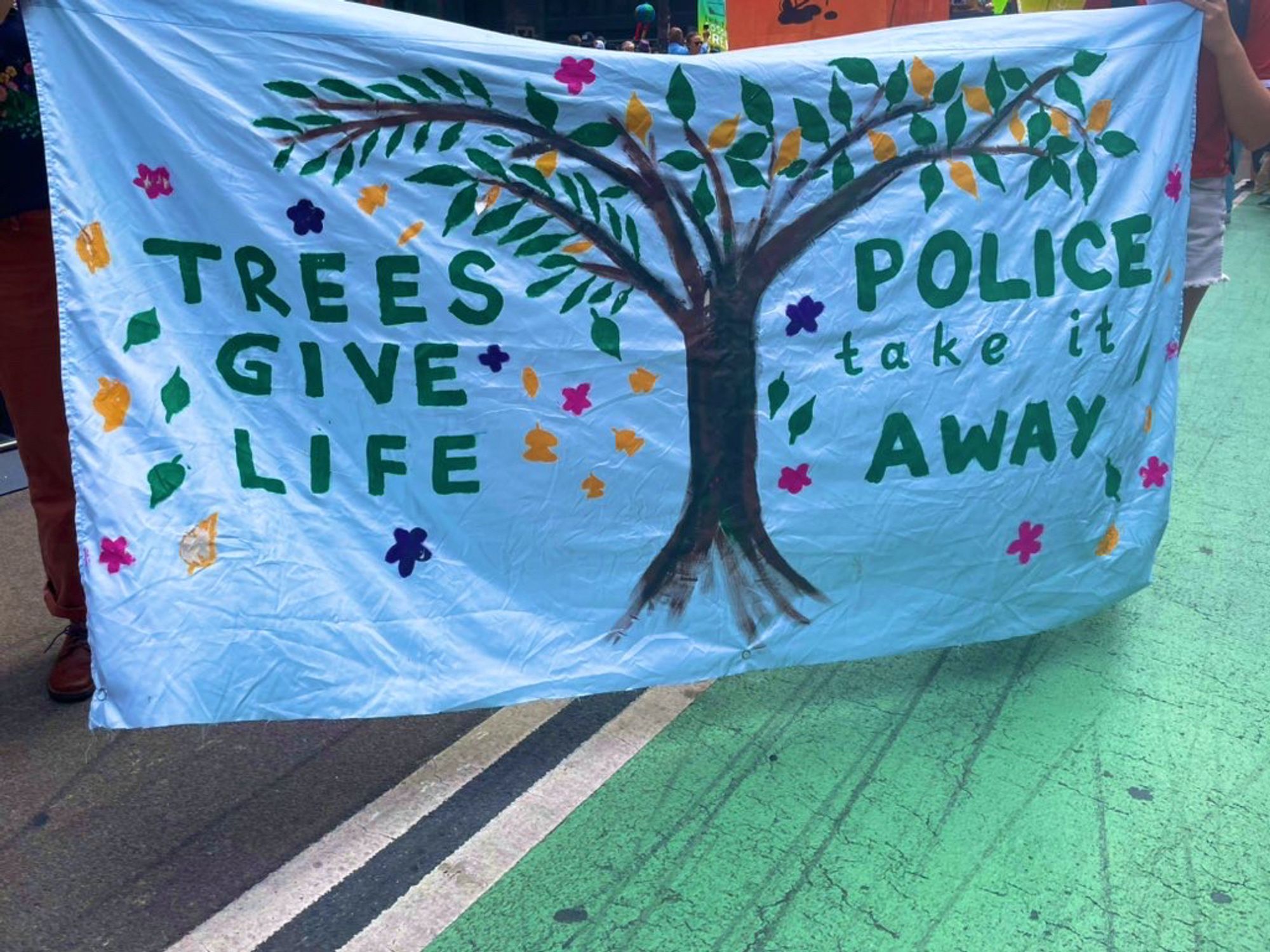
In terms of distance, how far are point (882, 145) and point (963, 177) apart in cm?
23

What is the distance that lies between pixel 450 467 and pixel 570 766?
0.77 meters

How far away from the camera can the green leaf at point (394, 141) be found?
250cm

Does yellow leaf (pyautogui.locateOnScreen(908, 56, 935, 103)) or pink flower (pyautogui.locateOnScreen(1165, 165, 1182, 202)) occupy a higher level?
yellow leaf (pyautogui.locateOnScreen(908, 56, 935, 103))

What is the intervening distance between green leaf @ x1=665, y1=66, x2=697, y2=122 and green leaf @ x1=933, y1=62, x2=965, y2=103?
618mm

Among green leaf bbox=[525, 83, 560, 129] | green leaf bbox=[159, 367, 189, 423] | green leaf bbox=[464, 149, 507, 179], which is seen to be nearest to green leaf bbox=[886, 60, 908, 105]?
green leaf bbox=[525, 83, 560, 129]

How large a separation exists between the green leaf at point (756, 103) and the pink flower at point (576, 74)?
0.36 meters

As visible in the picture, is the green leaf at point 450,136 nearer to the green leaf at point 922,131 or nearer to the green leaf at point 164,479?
the green leaf at point 164,479

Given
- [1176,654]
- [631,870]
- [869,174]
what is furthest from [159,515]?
[1176,654]

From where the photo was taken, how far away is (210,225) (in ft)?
7.93

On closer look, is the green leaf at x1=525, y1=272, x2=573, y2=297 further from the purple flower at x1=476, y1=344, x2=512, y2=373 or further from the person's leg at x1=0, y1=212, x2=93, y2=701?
the person's leg at x1=0, y1=212, x2=93, y2=701

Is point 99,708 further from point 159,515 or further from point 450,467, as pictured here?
point 450,467

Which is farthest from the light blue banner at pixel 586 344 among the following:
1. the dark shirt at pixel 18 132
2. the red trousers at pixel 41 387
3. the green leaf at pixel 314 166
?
the red trousers at pixel 41 387

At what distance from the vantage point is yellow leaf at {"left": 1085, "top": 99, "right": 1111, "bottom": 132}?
2922 mm

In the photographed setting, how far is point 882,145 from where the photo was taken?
2801 mm
